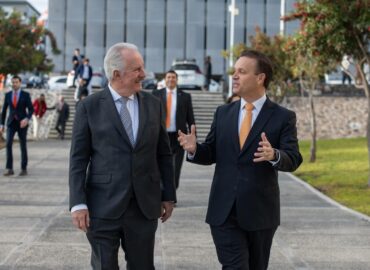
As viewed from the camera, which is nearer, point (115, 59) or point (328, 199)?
point (115, 59)

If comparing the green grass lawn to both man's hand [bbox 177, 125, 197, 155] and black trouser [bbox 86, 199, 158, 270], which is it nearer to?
man's hand [bbox 177, 125, 197, 155]

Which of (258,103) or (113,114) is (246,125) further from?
(113,114)

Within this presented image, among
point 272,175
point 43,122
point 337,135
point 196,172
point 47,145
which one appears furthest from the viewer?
point 337,135

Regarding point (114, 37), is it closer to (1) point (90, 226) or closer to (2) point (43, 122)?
(2) point (43, 122)

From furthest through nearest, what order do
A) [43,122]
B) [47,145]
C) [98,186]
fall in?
[43,122]
[47,145]
[98,186]

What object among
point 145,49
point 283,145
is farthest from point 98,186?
point 145,49

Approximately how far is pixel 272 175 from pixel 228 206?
0.36m

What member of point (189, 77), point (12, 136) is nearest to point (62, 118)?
point (189, 77)

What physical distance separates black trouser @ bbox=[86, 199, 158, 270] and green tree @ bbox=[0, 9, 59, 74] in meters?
19.4

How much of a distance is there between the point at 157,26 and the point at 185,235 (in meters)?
49.6

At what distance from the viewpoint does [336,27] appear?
13.7 m

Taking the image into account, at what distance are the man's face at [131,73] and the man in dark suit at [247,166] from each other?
485mm

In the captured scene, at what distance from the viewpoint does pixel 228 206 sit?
503cm

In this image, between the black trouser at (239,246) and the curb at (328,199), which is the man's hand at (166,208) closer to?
the black trouser at (239,246)
